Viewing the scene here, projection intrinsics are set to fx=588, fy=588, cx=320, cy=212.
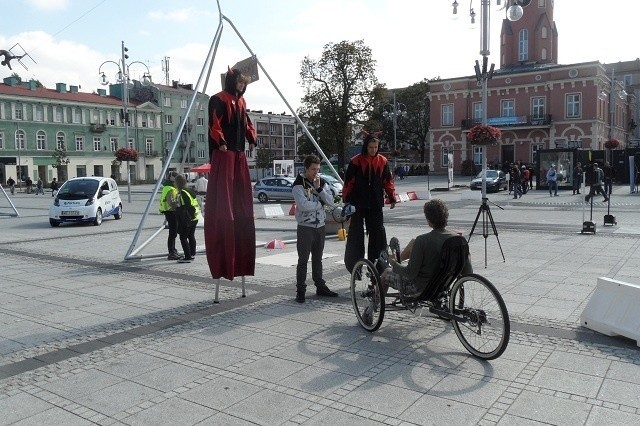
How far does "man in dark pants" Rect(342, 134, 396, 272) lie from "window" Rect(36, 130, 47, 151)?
7367 cm

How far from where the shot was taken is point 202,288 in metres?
8.76

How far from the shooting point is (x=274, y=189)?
32.6m

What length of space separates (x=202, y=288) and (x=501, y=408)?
18.1 ft

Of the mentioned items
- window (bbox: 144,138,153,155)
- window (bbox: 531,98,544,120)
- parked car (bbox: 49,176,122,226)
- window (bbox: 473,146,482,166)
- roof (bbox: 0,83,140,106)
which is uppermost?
roof (bbox: 0,83,140,106)

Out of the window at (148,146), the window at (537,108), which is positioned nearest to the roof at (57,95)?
the window at (148,146)

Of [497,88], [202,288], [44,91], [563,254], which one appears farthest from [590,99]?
[44,91]

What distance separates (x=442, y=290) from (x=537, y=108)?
188 feet

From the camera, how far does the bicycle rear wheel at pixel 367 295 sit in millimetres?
5914

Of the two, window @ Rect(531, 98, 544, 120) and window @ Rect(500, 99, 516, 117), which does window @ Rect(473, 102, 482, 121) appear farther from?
window @ Rect(531, 98, 544, 120)

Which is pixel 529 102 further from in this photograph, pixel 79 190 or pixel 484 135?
pixel 484 135

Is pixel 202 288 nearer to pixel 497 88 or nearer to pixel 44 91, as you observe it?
pixel 497 88

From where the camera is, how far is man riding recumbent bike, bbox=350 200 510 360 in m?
5.03

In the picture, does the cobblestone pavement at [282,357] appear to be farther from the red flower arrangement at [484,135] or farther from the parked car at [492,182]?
the parked car at [492,182]

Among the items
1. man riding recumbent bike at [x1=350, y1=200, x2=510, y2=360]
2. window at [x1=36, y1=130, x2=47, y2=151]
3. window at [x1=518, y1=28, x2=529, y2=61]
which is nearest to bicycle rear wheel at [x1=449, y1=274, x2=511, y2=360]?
man riding recumbent bike at [x1=350, y1=200, x2=510, y2=360]
